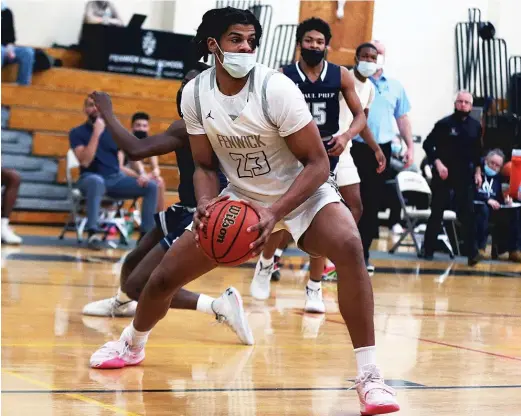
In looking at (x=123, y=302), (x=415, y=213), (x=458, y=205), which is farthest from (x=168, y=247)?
(x=415, y=213)

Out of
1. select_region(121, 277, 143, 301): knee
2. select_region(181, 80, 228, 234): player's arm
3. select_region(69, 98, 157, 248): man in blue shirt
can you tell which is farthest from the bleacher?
select_region(181, 80, 228, 234): player's arm

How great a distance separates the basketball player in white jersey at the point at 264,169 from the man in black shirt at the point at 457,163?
7.66 metres

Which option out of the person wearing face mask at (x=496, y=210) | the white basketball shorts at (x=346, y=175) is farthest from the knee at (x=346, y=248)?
the person wearing face mask at (x=496, y=210)

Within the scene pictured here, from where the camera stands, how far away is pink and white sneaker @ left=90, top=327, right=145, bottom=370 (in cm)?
426

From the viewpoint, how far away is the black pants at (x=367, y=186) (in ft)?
29.0

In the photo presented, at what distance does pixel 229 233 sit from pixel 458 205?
8.62 m

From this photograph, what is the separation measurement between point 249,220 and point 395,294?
4.58m

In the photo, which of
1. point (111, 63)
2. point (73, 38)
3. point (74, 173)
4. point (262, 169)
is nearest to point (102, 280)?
point (262, 169)

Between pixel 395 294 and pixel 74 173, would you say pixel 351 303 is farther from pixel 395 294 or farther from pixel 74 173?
pixel 74 173

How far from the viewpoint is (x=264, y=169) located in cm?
379

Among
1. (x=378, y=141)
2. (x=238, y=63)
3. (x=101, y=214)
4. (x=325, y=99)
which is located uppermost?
(x=238, y=63)

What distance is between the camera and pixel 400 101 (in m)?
9.83

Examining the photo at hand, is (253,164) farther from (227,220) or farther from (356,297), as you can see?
(356,297)

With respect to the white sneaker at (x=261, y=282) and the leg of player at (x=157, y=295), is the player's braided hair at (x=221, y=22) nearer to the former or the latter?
the leg of player at (x=157, y=295)
